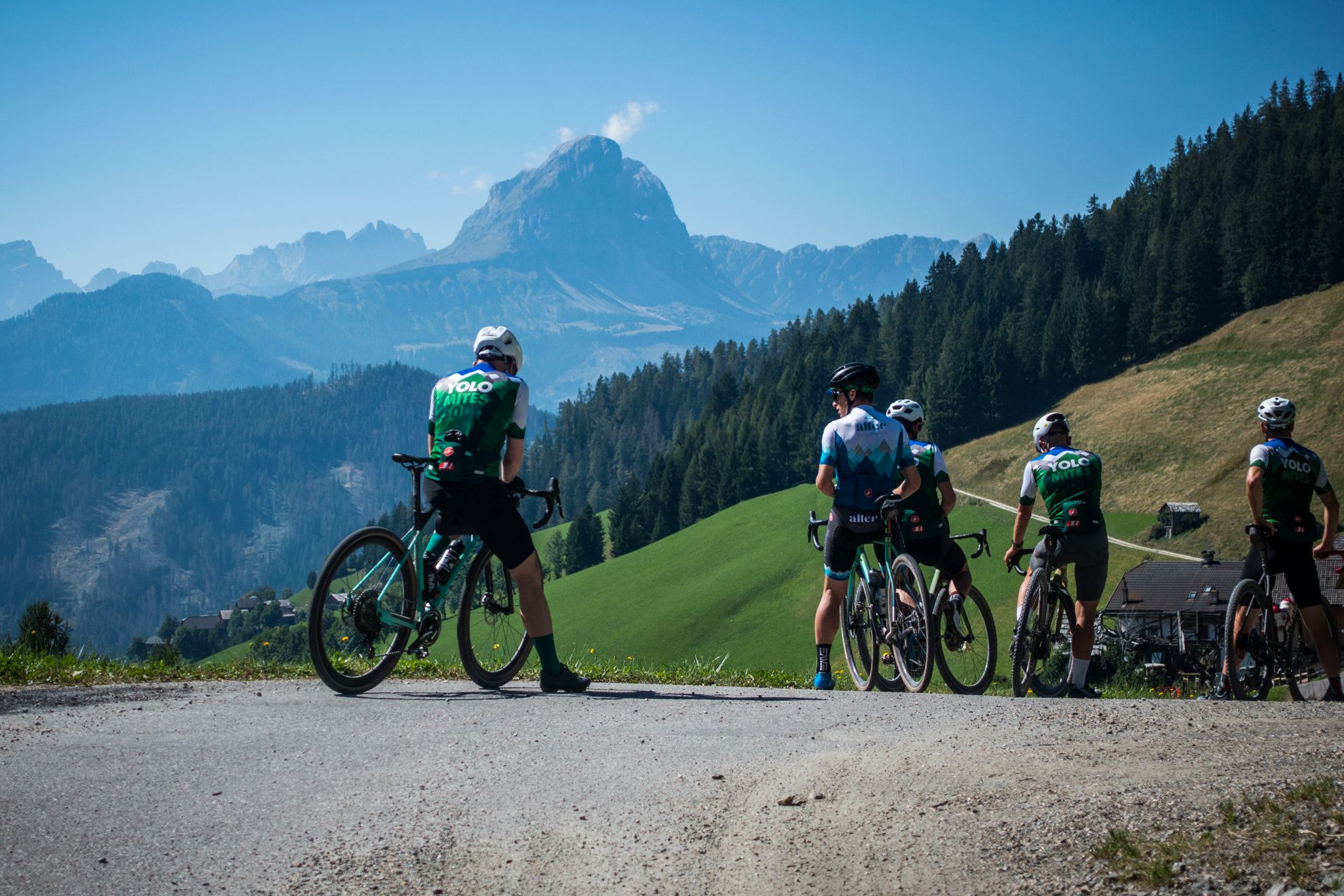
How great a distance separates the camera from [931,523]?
1002cm

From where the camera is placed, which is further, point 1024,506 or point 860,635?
point 1024,506

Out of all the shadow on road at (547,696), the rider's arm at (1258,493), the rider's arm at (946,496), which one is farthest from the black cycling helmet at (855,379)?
the rider's arm at (1258,493)

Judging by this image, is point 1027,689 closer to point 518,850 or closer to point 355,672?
point 355,672

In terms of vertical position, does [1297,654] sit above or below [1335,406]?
below

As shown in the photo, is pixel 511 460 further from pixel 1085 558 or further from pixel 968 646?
pixel 1085 558

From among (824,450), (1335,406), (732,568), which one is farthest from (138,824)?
(1335,406)

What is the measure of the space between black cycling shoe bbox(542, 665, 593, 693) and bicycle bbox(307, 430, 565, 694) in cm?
57

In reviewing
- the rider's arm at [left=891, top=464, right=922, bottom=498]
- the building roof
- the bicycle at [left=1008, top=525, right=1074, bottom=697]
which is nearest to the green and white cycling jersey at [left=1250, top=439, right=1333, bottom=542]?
the bicycle at [left=1008, top=525, right=1074, bottom=697]

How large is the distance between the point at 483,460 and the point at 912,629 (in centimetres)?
418

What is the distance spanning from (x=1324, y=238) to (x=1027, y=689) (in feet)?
397

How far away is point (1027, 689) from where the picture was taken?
1009 cm

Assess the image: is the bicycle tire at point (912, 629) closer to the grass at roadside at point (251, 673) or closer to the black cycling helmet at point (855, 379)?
the grass at roadside at point (251, 673)

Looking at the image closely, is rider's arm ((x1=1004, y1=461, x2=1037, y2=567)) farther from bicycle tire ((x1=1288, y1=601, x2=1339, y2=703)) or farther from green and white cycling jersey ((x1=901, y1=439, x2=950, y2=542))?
bicycle tire ((x1=1288, y1=601, x2=1339, y2=703))

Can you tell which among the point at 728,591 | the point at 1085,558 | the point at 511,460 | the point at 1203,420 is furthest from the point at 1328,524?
the point at 1203,420
